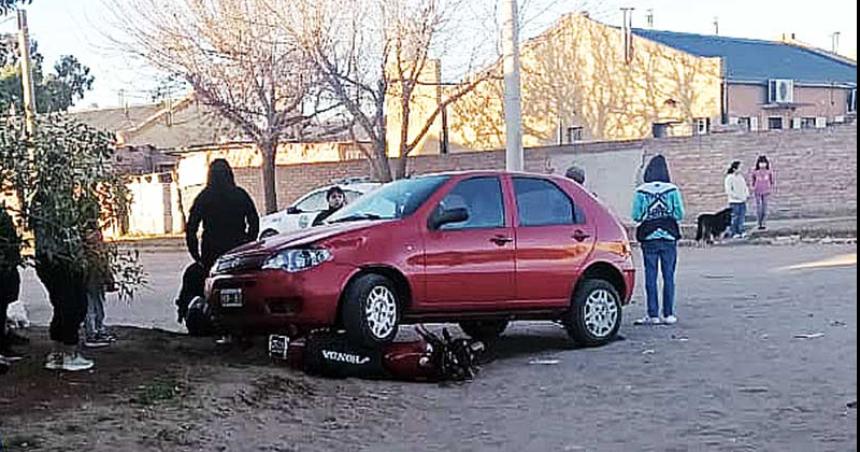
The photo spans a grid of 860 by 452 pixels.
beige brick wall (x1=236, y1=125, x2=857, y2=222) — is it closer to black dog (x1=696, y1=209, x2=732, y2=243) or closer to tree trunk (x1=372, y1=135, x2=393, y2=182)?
tree trunk (x1=372, y1=135, x2=393, y2=182)

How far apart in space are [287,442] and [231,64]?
82.1 ft

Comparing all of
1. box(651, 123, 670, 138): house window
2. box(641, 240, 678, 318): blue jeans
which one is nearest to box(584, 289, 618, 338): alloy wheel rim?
box(641, 240, 678, 318): blue jeans

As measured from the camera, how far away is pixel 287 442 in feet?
26.4

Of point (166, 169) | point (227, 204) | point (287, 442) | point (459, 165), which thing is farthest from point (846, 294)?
point (166, 169)

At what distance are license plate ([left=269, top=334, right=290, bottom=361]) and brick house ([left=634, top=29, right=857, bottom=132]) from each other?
1407 inches

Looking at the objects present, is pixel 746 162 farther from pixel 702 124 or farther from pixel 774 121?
pixel 774 121

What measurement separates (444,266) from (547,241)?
1142mm

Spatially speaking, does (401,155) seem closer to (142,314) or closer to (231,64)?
(231,64)

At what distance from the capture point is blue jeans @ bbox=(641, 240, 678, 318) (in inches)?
527

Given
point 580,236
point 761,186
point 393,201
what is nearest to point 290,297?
point 393,201

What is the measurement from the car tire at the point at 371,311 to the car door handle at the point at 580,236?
2003mm

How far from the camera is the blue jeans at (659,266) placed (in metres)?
13.4

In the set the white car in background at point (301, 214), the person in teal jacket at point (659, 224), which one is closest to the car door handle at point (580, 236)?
the person in teal jacket at point (659, 224)

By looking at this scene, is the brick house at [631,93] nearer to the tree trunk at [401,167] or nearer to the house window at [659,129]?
the house window at [659,129]
